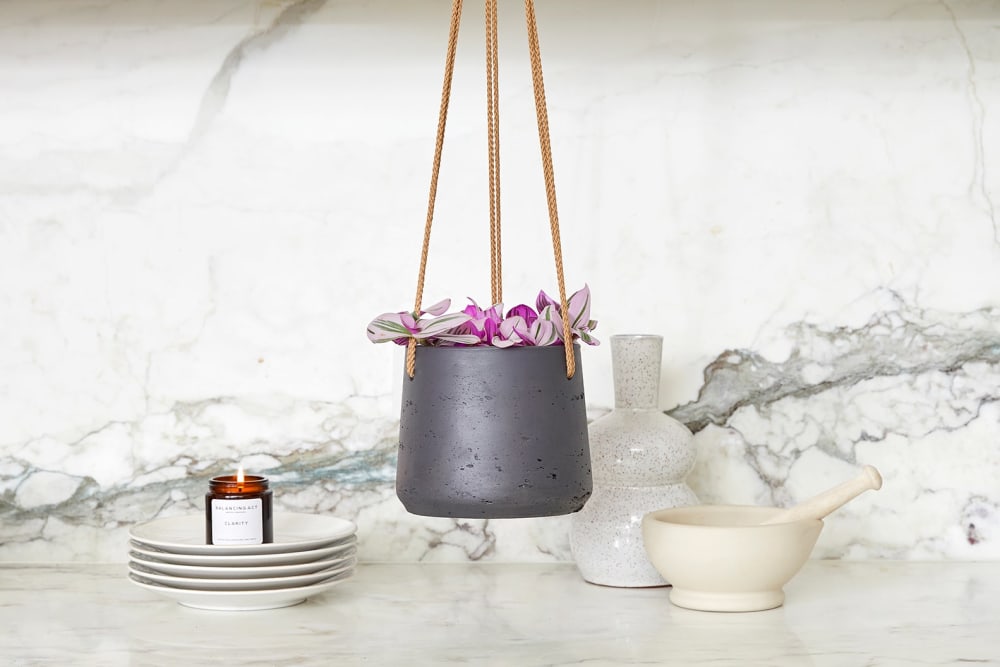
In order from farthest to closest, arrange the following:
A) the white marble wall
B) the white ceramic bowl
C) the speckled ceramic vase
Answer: the white marble wall
the speckled ceramic vase
the white ceramic bowl

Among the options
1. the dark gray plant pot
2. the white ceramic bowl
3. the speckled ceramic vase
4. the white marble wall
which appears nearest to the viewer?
the dark gray plant pot

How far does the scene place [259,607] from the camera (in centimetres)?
114

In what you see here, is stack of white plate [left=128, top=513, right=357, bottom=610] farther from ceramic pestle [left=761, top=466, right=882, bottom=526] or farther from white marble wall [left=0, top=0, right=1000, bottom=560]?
ceramic pestle [left=761, top=466, right=882, bottom=526]

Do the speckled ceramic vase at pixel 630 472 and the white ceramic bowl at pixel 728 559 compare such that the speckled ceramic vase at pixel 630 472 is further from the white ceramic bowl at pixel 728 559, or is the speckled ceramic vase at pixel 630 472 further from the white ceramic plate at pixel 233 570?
the white ceramic plate at pixel 233 570

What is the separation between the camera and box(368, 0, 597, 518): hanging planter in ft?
3.01

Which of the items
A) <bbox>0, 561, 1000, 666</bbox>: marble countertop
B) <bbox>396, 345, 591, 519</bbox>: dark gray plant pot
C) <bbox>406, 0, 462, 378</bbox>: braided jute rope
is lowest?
<bbox>0, 561, 1000, 666</bbox>: marble countertop

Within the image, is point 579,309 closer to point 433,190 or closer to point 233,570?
point 433,190

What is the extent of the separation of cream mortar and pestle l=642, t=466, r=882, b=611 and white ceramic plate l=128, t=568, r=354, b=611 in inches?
14.3

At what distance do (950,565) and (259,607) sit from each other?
840 mm

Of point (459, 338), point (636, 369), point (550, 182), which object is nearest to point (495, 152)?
point (550, 182)

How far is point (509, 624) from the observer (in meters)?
1.08

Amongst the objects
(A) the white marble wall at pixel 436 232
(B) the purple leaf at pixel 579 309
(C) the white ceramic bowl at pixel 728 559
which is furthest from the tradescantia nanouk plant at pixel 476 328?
(A) the white marble wall at pixel 436 232

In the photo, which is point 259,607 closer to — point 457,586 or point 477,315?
point 457,586

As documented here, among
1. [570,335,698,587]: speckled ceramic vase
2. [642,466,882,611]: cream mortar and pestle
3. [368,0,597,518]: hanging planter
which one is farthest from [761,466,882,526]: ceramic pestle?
[368,0,597,518]: hanging planter
